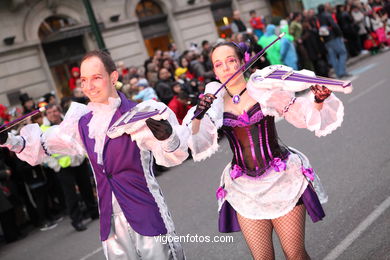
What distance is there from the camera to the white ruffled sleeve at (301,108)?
10.4 ft

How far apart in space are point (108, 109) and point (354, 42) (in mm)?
16679

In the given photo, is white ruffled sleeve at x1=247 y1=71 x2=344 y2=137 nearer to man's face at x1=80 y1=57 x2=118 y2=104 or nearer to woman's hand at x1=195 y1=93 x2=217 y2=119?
woman's hand at x1=195 y1=93 x2=217 y2=119

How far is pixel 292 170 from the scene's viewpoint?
3.31 m

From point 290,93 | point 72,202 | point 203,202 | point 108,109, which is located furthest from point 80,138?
point 72,202

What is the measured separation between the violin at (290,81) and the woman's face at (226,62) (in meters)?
0.16

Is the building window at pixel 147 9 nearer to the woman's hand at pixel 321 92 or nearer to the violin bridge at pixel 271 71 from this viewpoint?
the violin bridge at pixel 271 71

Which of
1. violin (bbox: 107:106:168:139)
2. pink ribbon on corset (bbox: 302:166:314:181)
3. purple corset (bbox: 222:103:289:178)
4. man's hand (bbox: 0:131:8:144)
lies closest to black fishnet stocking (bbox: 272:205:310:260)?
pink ribbon on corset (bbox: 302:166:314:181)

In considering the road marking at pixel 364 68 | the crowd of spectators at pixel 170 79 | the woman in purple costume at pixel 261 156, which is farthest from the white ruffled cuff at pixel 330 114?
the road marking at pixel 364 68

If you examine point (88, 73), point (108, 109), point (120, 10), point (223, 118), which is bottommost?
point (223, 118)

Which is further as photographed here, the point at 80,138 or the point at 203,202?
the point at 203,202

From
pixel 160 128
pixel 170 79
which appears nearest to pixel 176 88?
pixel 170 79

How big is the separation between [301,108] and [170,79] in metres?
8.01

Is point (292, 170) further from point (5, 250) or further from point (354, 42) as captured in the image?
point (354, 42)

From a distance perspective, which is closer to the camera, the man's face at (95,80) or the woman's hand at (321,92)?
the woman's hand at (321,92)
